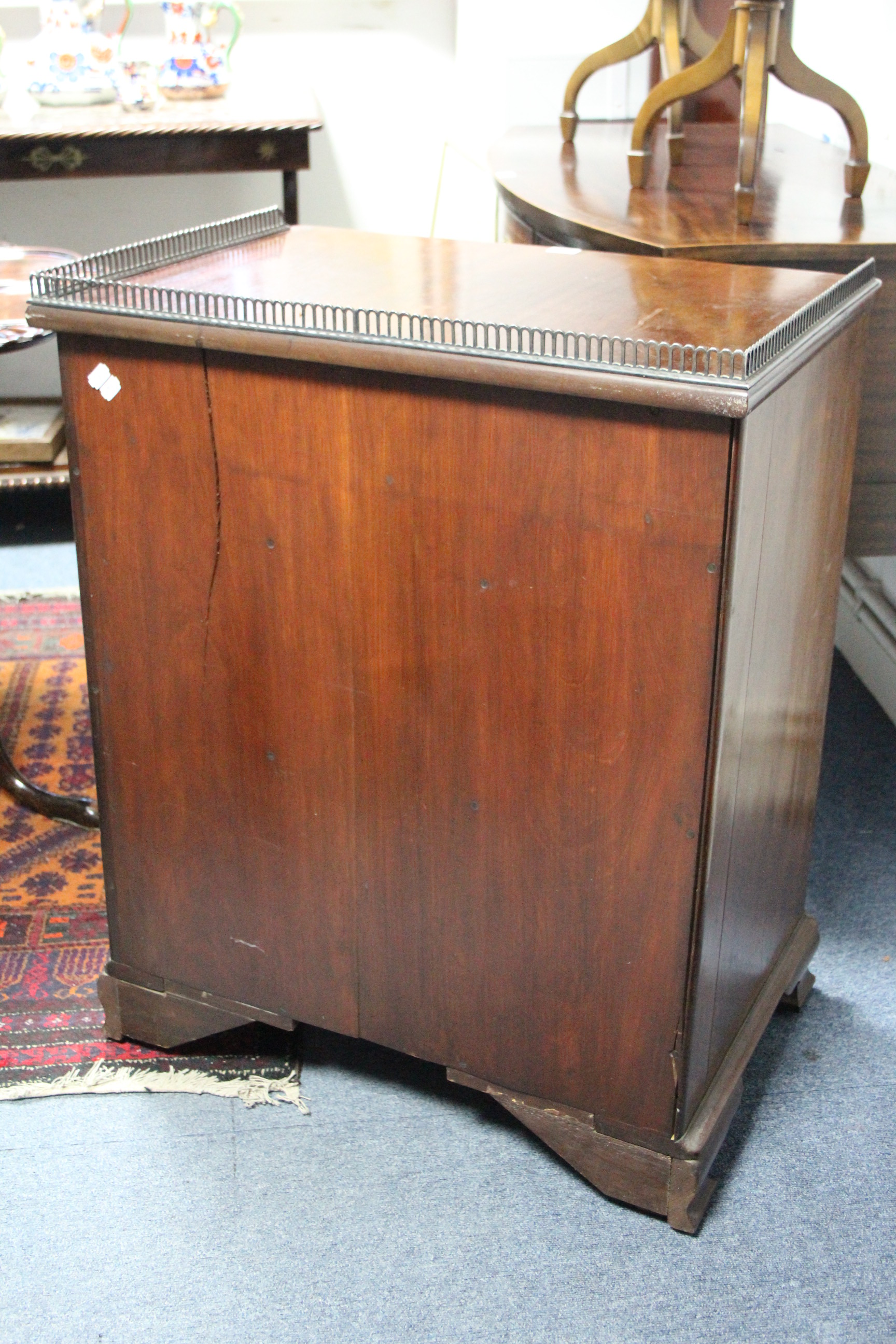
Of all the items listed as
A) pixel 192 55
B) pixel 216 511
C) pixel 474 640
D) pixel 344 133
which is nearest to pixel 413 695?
pixel 474 640

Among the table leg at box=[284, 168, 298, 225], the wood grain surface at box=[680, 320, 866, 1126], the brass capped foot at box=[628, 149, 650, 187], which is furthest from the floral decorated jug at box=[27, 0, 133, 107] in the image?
the wood grain surface at box=[680, 320, 866, 1126]

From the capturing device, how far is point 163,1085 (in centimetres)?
171

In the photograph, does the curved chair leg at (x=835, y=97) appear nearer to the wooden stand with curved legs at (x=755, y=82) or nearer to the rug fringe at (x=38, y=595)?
the wooden stand with curved legs at (x=755, y=82)

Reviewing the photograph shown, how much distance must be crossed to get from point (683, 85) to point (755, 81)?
127 millimetres

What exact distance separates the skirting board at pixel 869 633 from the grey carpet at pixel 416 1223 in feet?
3.25

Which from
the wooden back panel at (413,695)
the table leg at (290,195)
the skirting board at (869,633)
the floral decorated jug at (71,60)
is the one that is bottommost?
the skirting board at (869,633)

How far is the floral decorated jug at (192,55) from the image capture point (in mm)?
3219

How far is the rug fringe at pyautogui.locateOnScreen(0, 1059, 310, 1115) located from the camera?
5.54 feet

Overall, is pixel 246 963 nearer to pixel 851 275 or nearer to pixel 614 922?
pixel 614 922

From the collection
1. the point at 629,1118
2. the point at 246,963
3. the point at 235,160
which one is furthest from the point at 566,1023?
the point at 235,160

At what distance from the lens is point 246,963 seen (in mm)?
1655

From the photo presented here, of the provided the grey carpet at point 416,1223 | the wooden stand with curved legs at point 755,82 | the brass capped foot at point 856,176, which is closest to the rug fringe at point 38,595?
the grey carpet at point 416,1223

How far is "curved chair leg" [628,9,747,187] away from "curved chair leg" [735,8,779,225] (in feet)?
0.07

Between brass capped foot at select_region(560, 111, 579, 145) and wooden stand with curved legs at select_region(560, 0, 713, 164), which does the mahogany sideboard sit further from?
brass capped foot at select_region(560, 111, 579, 145)
